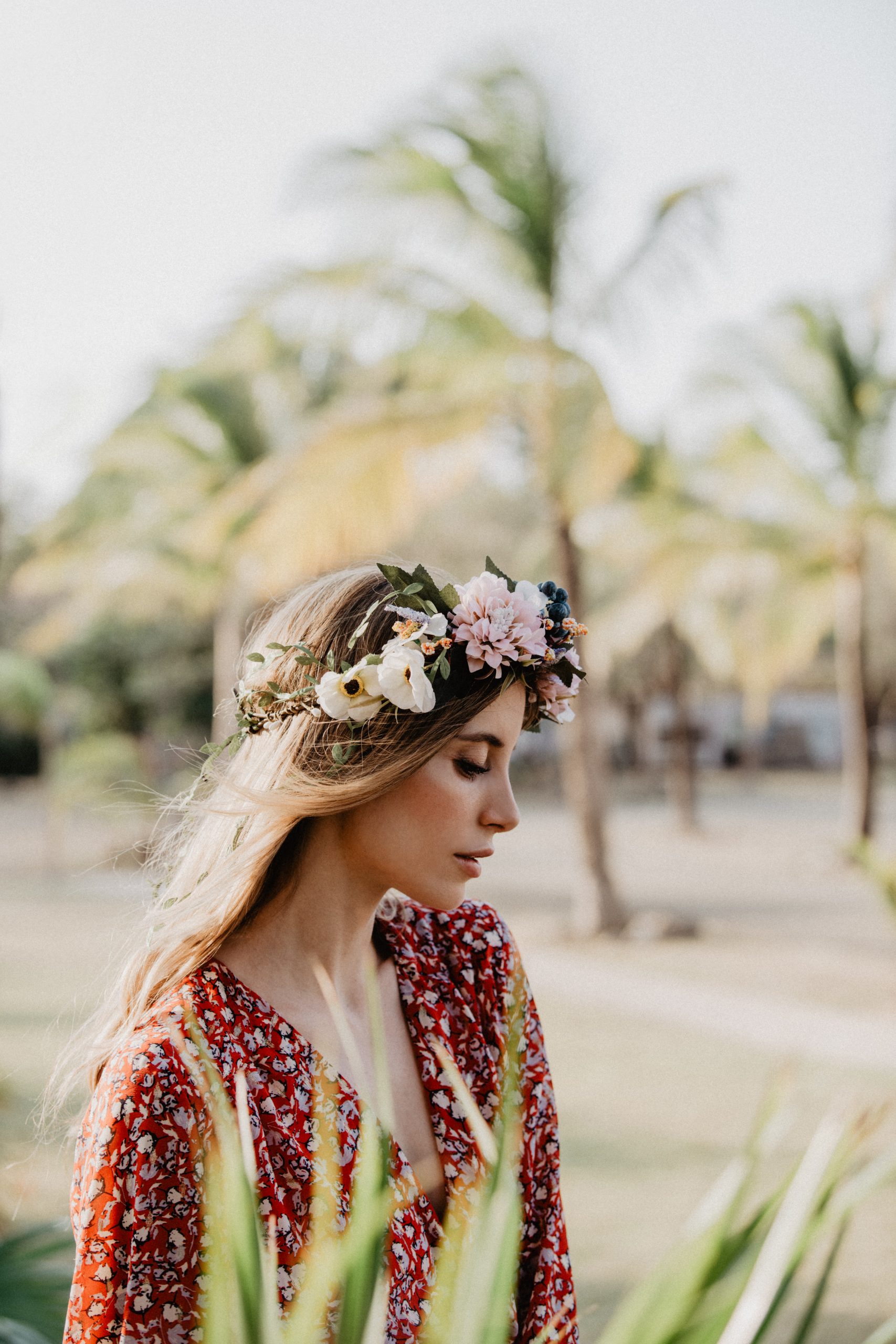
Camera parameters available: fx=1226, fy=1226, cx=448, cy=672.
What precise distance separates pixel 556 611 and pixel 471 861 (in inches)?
18.4

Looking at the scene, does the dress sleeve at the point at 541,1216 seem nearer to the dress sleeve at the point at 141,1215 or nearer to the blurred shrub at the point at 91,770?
the dress sleeve at the point at 141,1215

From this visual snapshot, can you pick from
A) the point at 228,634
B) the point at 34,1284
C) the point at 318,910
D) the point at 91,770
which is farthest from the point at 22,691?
the point at 318,910

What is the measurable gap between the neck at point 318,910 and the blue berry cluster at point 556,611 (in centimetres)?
44

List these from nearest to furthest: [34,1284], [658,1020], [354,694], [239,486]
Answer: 1. [354,694]
2. [34,1284]
3. [658,1020]
4. [239,486]

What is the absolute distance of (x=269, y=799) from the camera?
1.71 meters

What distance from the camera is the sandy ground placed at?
4617 mm

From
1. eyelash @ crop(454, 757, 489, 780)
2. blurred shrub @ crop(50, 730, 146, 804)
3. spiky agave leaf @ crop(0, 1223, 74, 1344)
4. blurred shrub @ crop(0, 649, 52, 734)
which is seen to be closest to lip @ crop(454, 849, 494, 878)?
eyelash @ crop(454, 757, 489, 780)

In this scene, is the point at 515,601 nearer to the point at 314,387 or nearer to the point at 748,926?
the point at 748,926

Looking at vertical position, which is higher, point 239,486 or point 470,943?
point 470,943

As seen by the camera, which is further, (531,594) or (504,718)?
(531,594)

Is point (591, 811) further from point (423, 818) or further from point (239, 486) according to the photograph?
point (423, 818)

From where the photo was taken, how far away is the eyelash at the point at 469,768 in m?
1.73

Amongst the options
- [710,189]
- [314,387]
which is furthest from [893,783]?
[710,189]

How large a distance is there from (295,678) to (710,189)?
30.4 feet
